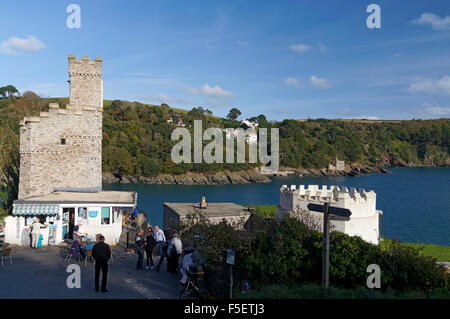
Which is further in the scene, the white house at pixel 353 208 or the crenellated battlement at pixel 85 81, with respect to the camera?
the crenellated battlement at pixel 85 81

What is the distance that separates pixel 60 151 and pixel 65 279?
1032 cm

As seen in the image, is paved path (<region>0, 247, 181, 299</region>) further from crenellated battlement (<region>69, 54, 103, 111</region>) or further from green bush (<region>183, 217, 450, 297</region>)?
crenellated battlement (<region>69, 54, 103, 111</region>)

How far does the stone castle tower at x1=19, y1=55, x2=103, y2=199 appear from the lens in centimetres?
1862

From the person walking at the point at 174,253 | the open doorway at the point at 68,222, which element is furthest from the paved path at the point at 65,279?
the open doorway at the point at 68,222

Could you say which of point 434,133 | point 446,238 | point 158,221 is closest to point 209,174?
point 158,221

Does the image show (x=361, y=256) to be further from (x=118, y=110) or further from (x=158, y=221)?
(x=118, y=110)

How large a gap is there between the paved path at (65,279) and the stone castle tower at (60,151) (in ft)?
20.4

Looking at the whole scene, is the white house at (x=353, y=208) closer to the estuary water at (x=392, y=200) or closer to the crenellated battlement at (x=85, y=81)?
the crenellated battlement at (x=85, y=81)

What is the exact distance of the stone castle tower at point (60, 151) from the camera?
18.6 meters

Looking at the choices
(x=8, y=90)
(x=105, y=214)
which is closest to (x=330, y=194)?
(x=105, y=214)

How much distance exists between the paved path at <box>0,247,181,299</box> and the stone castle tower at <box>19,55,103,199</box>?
20.4 feet

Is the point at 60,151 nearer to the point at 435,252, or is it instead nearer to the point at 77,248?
the point at 77,248

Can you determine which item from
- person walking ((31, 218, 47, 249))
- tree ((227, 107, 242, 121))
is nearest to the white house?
person walking ((31, 218, 47, 249))
